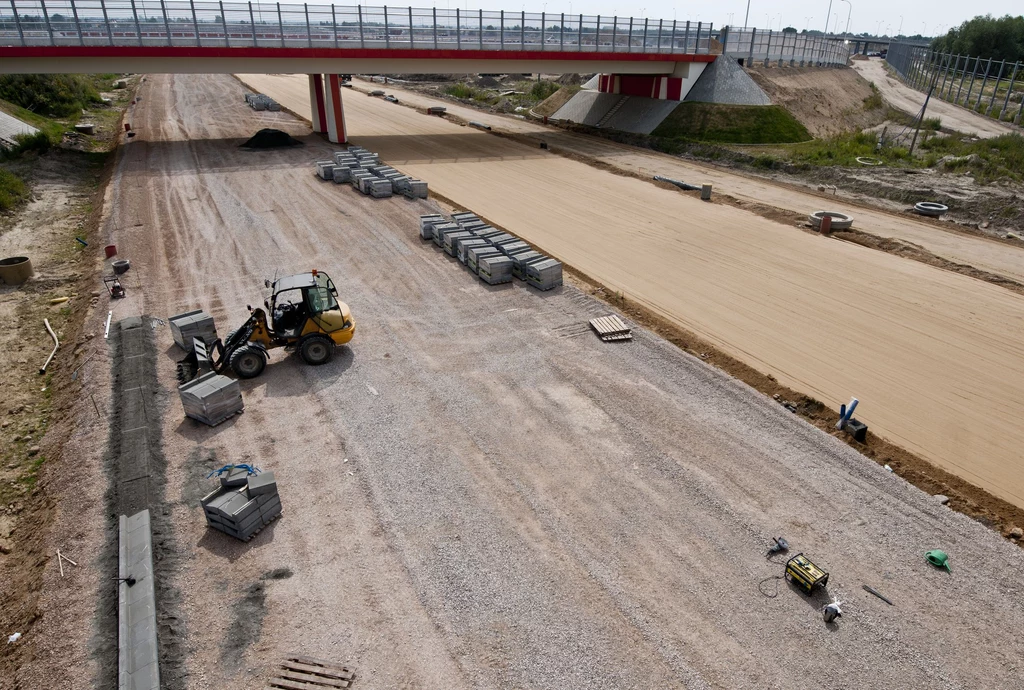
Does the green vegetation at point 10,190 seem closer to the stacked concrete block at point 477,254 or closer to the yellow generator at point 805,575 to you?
the stacked concrete block at point 477,254

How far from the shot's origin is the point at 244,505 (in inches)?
411

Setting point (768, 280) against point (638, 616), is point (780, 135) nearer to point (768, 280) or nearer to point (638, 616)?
point (768, 280)

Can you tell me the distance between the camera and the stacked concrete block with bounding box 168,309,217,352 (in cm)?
1583


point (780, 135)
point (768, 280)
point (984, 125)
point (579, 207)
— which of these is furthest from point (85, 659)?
point (984, 125)

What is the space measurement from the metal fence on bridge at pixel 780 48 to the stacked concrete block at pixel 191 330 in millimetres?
48476

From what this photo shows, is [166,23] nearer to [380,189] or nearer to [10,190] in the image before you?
[10,190]

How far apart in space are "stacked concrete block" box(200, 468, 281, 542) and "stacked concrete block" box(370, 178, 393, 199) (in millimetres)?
21179

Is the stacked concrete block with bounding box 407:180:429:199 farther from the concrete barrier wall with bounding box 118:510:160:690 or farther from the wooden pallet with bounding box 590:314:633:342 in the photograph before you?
the concrete barrier wall with bounding box 118:510:160:690

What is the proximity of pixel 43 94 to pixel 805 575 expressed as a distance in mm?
60776

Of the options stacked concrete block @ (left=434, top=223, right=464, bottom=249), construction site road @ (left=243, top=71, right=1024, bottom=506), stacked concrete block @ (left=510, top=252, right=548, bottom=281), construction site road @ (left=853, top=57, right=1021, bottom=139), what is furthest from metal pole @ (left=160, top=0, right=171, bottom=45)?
construction site road @ (left=853, top=57, right=1021, bottom=139)

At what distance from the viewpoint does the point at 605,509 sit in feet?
36.9

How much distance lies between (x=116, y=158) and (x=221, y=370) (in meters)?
29.8

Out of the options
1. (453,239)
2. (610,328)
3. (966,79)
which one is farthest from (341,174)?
(966,79)

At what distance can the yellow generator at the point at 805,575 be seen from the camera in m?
9.43
